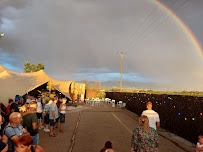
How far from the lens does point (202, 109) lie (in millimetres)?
7820

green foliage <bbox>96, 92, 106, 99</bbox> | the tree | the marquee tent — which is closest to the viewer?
the marquee tent

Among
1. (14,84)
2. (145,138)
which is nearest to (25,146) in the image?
(145,138)

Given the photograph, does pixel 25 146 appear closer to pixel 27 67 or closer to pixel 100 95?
pixel 100 95

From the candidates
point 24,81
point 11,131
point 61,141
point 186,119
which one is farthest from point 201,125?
point 24,81

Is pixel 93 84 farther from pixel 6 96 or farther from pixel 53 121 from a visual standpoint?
pixel 53 121

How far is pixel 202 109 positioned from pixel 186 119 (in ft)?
4.54

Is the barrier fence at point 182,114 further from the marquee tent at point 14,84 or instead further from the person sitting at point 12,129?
the marquee tent at point 14,84

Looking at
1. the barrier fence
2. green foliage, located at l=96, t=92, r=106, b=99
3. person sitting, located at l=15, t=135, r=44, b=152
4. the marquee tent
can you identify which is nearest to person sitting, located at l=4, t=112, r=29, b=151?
person sitting, located at l=15, t=135, r=44, b=152

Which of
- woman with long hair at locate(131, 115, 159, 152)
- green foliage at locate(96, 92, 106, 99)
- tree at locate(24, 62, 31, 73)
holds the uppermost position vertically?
tree at locate(24, 62, 31, 73)

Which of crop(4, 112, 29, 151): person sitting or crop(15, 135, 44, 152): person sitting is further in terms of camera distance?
crop(4, 112, 29, 151): person sitting

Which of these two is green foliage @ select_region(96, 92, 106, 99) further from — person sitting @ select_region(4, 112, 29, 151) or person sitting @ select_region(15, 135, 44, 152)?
person sitting @ select_region(15, 135, 44, 152)

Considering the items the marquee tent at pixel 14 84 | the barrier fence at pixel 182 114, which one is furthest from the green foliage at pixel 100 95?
the barrier fence at pixel 182 114

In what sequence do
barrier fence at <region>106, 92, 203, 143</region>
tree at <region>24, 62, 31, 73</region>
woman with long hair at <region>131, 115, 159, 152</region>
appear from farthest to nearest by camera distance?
tree at <region>24, 62, 31, 73</region> < barrier fence at <region>106, 92, 203, 143</region> < woman with long hair at <region>131, 115, 159, 152</region>

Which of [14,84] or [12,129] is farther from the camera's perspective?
[14,84]
